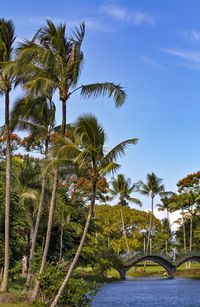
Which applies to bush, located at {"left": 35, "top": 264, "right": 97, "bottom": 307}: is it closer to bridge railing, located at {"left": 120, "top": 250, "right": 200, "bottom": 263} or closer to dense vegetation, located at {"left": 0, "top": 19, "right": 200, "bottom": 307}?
dense vegetation, located at {"left": 0, "top": 19, "right": 200, "bottom": 307}

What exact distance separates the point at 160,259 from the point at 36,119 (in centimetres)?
4667

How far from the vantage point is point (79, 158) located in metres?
17.9

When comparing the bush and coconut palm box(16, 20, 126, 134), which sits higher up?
coconut palm box(16, 20, 126, 134)

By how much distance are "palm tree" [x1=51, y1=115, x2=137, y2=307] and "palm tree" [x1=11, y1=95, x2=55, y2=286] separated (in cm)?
417

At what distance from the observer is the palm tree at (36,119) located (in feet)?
75.5

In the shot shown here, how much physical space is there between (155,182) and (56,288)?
52376mm

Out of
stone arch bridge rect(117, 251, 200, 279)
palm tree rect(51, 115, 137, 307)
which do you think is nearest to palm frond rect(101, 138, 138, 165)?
palm tree rect(51, 115, 137, 307)

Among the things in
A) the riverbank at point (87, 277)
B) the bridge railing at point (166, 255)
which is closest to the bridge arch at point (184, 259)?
the bridge railing at point (166, 255)

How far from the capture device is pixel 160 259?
66875 millimetres

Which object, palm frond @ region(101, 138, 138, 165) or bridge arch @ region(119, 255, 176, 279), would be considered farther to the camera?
bridge arch @ region(119, 255, 176, 279)

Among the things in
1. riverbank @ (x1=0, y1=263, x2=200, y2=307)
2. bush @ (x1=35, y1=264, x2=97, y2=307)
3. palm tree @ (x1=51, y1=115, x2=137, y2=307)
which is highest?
palm tree @ (x1=51, y1=115, x2=137, y2=307)

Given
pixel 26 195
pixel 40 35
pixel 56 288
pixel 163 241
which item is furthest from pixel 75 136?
pixel 163 241

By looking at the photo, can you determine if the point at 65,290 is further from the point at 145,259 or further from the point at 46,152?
the point at 145,259

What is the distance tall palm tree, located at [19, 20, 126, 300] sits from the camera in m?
19.6
